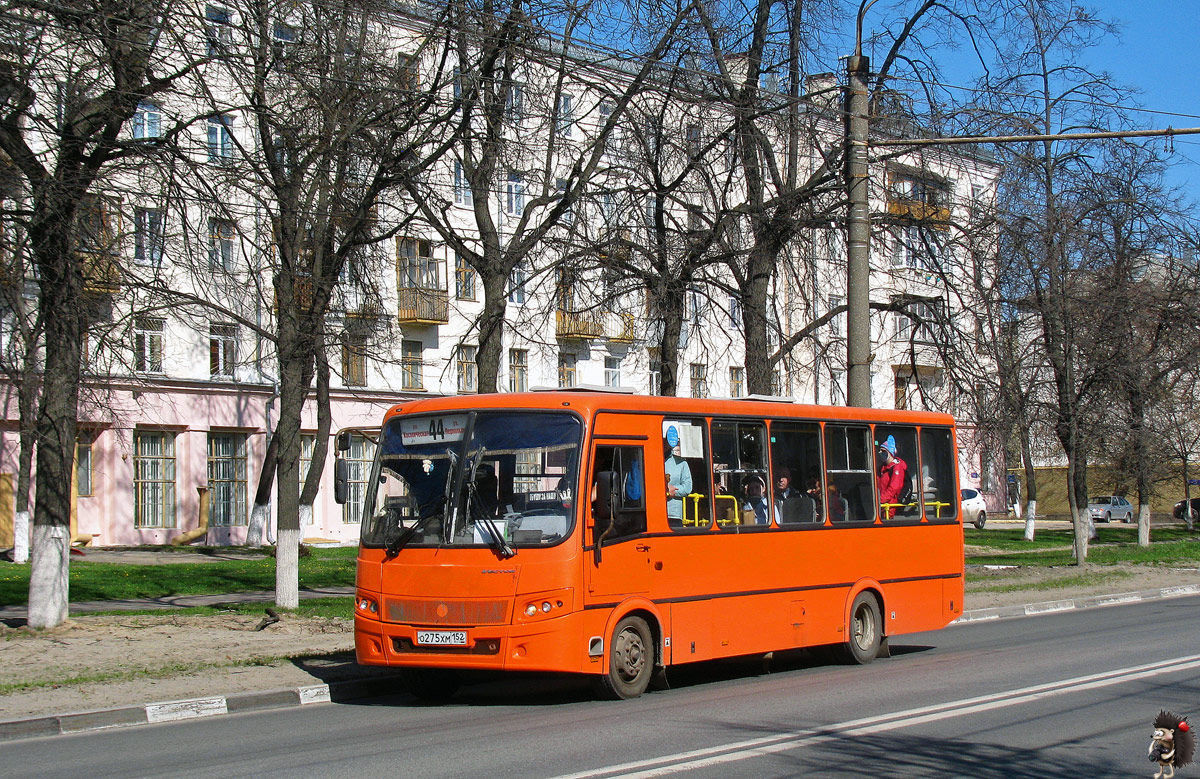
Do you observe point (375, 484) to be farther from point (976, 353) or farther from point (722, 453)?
point (976, 353)

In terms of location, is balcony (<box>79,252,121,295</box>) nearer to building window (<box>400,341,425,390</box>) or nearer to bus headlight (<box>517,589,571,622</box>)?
bus headlight (<box>517,589,571,622</box>)

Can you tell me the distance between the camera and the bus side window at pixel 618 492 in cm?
1119

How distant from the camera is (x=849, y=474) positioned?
14641 millimetres

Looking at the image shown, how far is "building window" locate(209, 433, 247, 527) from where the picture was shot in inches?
1569

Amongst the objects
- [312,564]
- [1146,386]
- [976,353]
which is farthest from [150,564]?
[1146,386]

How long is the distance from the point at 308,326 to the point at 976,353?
12701 mm

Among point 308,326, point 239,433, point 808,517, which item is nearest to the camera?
point 808,517

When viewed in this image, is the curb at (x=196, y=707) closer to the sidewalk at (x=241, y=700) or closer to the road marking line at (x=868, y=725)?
the sidewalk at (x=241, y=700)

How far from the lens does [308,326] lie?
676 inches

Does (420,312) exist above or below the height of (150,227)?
above

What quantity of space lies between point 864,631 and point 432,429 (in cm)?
608

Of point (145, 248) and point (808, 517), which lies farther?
point (145, 248)

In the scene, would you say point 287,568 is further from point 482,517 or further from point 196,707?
point 482,517

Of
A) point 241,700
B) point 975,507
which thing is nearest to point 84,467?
point 241,700
